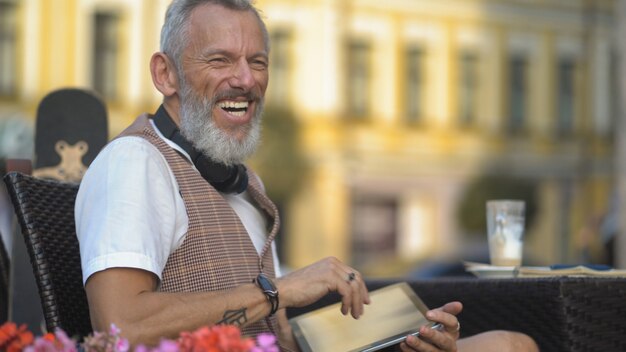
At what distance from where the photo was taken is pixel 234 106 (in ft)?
9.31

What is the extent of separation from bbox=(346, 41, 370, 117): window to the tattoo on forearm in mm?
25660

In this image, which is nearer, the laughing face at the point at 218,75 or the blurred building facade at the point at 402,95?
the laughing face at the point at 218,75

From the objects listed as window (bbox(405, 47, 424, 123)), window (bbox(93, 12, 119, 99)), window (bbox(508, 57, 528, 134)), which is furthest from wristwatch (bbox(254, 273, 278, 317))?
window (bbox(508, 57, 528, 134))

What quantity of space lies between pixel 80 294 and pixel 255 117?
1.89 feet

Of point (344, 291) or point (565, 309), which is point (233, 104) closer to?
point (344, 291)

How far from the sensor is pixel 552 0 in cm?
3147

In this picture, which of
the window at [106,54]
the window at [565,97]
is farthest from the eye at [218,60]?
the window at [565,97]

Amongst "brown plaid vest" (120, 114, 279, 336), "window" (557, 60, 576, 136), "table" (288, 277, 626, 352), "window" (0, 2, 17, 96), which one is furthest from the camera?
"window" (557, 60, 576, 136)

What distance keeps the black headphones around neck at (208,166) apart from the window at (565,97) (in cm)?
2932

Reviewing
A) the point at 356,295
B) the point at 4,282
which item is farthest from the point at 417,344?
the point at 4,282

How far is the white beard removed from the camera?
276 cm

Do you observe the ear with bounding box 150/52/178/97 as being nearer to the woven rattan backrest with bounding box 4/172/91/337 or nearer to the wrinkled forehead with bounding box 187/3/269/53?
the wrinkled forehead with bounding box 187/3/269/53

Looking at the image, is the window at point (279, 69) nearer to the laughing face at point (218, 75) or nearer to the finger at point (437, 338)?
the laughing face at point (218, 75)

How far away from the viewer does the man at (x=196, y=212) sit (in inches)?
94.1
